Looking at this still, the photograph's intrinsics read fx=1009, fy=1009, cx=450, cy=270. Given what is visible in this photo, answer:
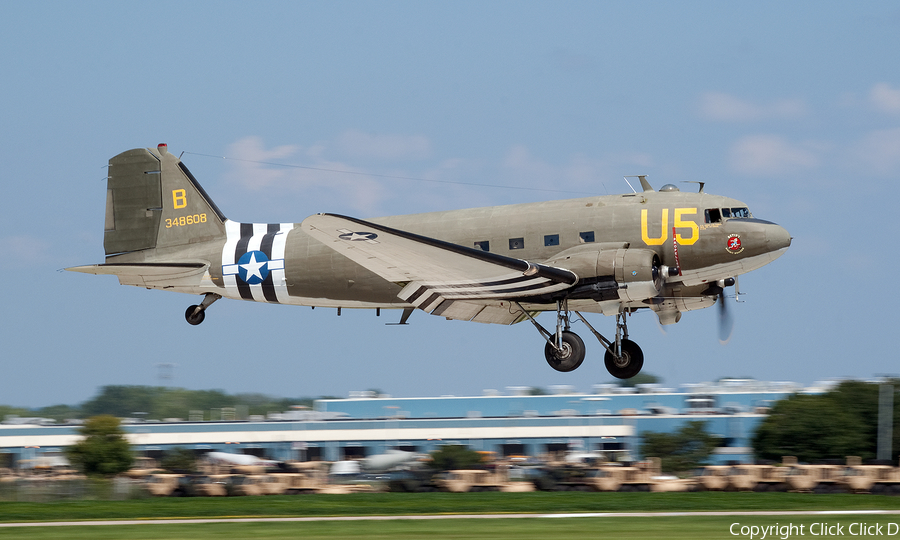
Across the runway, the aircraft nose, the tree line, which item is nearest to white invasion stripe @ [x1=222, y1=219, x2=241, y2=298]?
the runway

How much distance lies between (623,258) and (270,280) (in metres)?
8.93

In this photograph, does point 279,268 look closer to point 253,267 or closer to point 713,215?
point 253,267

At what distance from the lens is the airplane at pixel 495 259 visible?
2169 cm

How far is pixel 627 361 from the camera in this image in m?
24.5

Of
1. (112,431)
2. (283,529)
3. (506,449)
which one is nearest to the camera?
(283,529)

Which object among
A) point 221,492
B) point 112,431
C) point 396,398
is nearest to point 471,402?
point 396,398

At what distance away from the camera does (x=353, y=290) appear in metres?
24.6

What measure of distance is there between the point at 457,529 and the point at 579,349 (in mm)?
4821

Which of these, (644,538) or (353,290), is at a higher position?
(353,290)

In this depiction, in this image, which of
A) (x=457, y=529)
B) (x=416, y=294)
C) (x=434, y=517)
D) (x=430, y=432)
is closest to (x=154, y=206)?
(x=416, y=294)

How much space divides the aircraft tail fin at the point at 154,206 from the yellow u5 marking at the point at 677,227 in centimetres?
1118

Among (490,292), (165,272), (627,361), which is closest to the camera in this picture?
(490,292)

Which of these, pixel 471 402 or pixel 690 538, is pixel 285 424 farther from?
pixel 690 538

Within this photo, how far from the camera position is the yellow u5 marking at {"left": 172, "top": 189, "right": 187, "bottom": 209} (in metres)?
27.4
